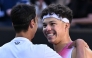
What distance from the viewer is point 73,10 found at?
709cm

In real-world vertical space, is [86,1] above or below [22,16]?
below

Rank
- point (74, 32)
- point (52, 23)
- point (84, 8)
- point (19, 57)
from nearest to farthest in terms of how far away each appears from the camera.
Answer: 1. point (19, 57)
2. point (52, 23)
3. point (74, 32)
4. point (84, 8)

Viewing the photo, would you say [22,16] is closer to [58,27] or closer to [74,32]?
[58,27]

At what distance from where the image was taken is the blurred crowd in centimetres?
712

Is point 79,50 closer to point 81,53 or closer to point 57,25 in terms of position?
point 81,53

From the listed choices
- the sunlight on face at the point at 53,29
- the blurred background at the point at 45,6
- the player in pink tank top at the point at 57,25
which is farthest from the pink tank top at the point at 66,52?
the blurred background at the point at 45,6

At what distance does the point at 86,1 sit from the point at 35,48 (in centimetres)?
412

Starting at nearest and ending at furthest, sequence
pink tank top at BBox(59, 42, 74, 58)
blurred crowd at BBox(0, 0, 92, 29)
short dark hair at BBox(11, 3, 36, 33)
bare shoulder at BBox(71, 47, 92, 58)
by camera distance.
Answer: short dark hair at BBox(11, 3, 36, 33), bare shoulder at BBox(71, 47, 92, 58), pink tank top at BBox(59, 42, 74, 58), blurred crowd at BBox(0, 0, 92, 29)

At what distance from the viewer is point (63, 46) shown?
4051 millimetres

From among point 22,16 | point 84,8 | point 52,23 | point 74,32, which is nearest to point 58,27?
point 52,23

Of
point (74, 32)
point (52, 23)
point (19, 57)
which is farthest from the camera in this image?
point (74, 32)

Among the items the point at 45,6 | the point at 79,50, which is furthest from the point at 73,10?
the point at 79,50

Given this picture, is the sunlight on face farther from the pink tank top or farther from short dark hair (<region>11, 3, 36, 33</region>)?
short dark hair (<region>11, 3, 36, 33</region>)

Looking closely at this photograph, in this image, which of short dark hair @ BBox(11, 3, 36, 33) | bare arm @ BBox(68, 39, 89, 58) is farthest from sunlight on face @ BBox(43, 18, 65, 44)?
short dark hair @ BBox(11, 3, 36, 33)
